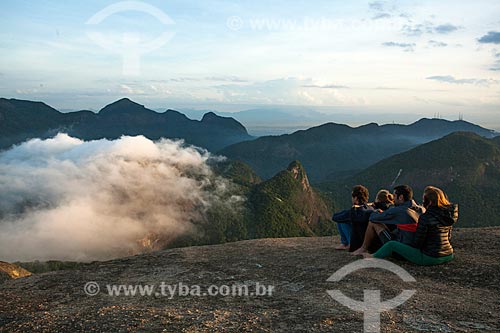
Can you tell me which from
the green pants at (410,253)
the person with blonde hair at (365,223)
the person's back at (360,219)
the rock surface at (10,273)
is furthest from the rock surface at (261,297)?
the rock surface at (10,273)

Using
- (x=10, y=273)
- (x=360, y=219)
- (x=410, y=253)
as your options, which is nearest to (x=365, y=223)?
(x=360, y=219)

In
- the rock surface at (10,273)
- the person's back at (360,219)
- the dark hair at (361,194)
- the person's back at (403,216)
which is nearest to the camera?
the person's back at (403,216)

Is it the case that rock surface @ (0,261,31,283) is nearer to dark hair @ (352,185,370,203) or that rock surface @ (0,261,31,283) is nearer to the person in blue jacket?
the person in blue jacket

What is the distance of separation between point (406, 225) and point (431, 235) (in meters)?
0.71

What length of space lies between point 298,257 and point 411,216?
15.2ft

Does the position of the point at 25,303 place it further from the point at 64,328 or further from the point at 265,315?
the point at 265,315

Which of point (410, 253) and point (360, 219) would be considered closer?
point (410, 253)

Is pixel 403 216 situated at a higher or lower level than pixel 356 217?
higher

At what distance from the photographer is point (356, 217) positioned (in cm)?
1313

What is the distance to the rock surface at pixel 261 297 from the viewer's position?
839 cm

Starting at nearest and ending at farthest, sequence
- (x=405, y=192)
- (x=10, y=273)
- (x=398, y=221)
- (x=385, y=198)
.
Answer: (x=398, y=221)
(x=405, y=192)
(x=385, y=198)
(x=10, y=273)

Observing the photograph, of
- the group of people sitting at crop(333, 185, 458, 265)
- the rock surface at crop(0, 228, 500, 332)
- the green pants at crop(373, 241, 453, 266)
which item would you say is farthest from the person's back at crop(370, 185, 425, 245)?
the rock surface at crop(0, 228, 500, 332)

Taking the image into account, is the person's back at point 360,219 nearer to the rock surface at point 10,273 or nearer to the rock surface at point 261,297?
the rock surface at point 261,297

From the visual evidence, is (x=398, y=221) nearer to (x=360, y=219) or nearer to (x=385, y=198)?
(x=360, y=219)
